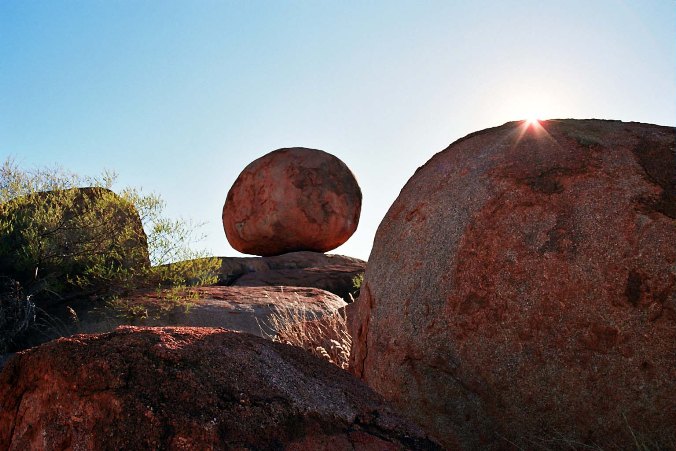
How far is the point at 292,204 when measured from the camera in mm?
15297

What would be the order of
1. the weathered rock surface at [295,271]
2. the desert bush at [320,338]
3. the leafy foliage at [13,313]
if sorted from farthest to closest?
the weathered rock surface at [295,271] → the leafy foliage at [13,313] → the desert bush at [320,338]

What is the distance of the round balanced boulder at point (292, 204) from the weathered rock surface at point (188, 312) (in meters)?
4.05

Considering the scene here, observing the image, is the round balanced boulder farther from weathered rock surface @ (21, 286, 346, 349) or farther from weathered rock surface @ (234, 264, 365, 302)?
weathered rock surface @ (21, 286, 346, 349)

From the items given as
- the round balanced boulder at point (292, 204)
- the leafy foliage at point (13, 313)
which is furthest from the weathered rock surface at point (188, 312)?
the round balanced boulder at point (292, 204)

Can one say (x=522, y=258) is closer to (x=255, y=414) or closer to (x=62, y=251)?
(x=255, y=414)

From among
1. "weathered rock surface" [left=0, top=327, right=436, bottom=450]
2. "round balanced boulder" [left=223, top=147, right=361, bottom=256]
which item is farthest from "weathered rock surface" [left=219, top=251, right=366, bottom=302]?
"weathered rock surface" [left=0, top=327, right=436, bottom=450]

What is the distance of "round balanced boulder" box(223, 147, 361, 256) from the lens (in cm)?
1535

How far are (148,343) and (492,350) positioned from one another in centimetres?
158

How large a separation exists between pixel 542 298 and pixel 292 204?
12.4 metres

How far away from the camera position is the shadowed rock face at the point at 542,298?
2979 millimetres

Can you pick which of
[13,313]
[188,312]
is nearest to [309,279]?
[188,312]

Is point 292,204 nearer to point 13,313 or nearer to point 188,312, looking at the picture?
point 188,312

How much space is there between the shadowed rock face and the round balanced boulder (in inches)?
467

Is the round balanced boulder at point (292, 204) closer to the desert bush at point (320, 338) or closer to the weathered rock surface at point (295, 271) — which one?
the weathered rock surface at point (295, 271)
